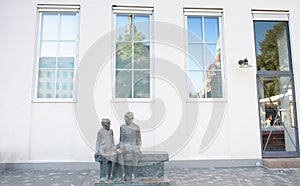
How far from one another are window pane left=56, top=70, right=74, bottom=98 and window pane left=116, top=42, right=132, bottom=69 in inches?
47.4

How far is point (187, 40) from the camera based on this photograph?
20.2 ft

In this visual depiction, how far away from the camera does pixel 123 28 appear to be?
6191 mm

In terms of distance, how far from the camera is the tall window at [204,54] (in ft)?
20.0

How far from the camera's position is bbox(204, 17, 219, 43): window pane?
6.30 meters

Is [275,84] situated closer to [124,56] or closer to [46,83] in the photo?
[124,56]

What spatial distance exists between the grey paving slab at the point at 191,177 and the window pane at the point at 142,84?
6.24 ft

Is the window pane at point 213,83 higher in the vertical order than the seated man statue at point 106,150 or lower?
higher

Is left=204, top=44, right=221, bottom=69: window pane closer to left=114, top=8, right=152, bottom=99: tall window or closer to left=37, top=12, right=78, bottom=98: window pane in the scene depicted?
left=114, top=8, right=152, bottom=99: tall window

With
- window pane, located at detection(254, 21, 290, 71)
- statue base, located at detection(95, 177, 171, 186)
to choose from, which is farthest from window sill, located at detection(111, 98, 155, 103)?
window pane, located at detection(254, 21, 290, 71)

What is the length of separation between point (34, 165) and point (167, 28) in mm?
4555

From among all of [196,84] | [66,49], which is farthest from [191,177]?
[66,49]

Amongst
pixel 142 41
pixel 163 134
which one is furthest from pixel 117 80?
→ pixel 163 134

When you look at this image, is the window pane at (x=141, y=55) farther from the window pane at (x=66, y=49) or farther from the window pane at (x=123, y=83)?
the window pane at (x=66, y=49)

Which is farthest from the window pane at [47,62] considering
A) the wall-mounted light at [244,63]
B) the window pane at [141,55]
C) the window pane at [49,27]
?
the wall-mounted light at [244,63]
